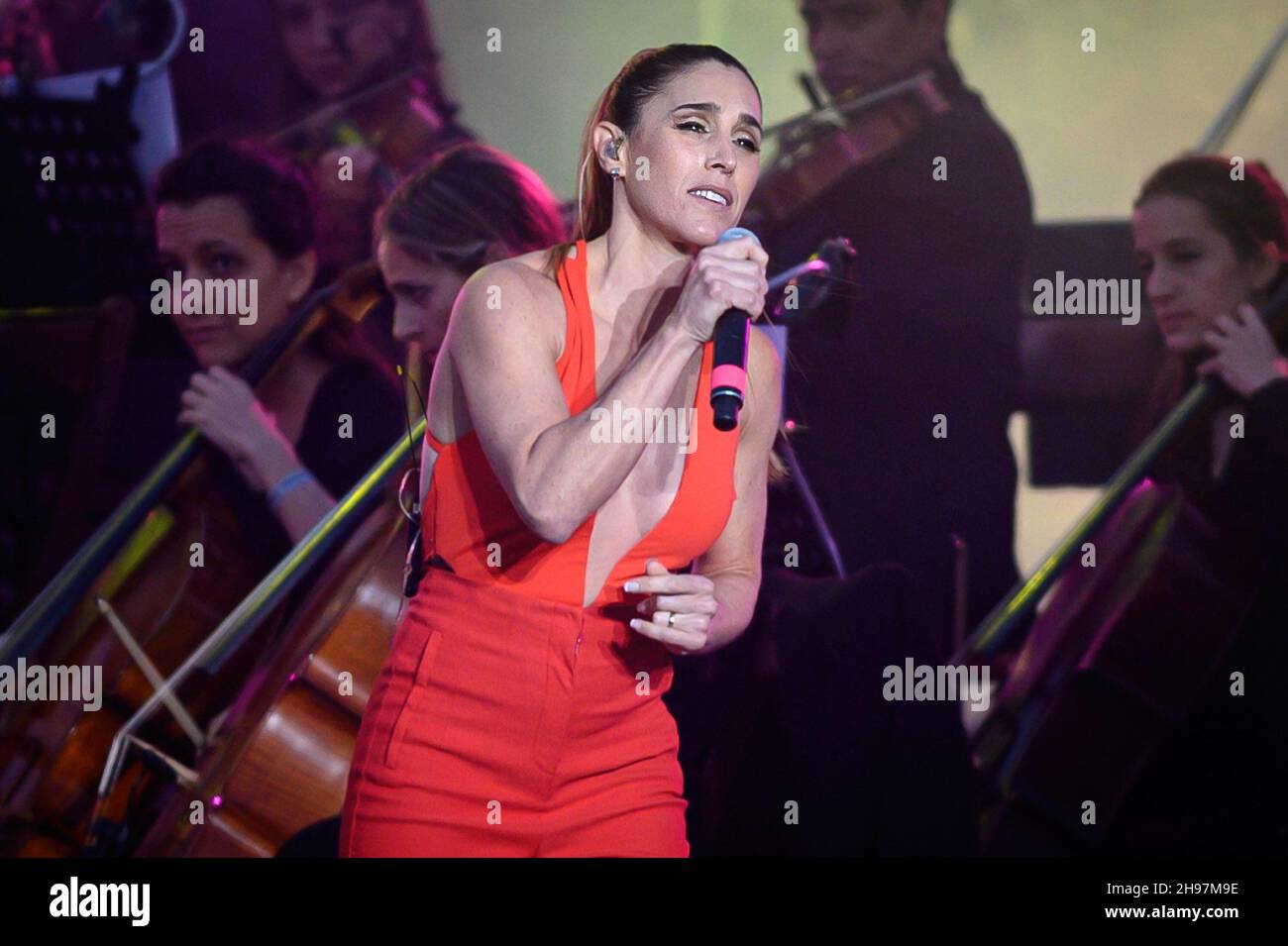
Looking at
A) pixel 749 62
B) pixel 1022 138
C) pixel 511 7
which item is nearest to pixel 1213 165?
pixel 1022 138

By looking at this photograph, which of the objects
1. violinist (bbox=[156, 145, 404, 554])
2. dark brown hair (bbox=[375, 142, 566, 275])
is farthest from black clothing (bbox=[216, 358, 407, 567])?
dark brown hair (bbox=[375, 142, 566, 275])

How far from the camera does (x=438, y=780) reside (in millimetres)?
1395

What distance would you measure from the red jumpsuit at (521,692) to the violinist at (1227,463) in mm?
1318

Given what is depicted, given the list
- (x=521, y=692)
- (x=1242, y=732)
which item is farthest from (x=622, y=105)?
(x=1242, y=732)

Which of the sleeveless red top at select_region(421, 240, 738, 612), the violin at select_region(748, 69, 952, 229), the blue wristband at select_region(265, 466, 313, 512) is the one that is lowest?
the sleeveless red top at select_region(421, 240, 738, 612)

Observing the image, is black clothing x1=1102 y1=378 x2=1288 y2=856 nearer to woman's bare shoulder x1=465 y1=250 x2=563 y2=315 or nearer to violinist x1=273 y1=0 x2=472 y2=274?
woman's bare shoulder x1=465 y1=250 x2=563 y2=315

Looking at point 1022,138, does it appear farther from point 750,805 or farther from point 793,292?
point 750,805

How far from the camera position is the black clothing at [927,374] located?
2598mm

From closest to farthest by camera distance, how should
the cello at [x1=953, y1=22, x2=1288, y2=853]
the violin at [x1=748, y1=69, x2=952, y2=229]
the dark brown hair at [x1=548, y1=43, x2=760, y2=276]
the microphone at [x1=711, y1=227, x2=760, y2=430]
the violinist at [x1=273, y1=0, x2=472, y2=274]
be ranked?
the microphone at [x1=711, y1=227, x2=760, y2=430]
the dark brown hair at [x1=548, y1=43, x2=760, y2=276]
the cello at [x1=953, y1=22, x2=1288, y2=853]
the violin at [x1=748, y1=69, x2=952, y2=229]
the violinist at [x1=273, y1=0, x2=472, y2=274]

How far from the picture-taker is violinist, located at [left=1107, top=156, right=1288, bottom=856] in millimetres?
2463

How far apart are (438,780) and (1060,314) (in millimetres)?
1720

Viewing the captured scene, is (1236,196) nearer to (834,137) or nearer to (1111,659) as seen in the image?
(834,137)

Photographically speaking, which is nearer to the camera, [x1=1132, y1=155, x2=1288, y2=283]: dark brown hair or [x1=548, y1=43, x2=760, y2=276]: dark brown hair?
[x1=548, y1=43, x2=760, y2=276]: dark brown hair

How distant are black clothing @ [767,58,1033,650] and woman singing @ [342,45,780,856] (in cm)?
101
